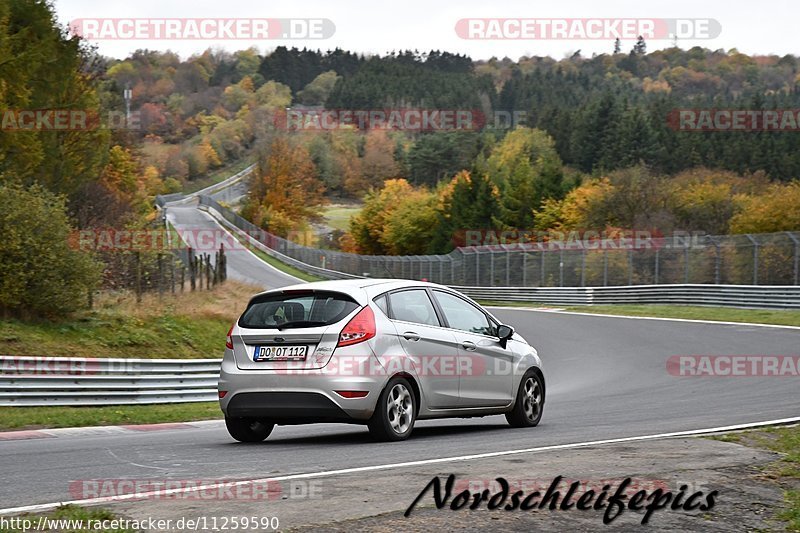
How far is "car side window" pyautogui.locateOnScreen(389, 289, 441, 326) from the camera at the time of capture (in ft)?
36.8

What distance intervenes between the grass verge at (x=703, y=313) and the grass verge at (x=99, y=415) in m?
23.8

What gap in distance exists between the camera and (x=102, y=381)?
17297 mm

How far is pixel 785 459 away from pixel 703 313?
33.4m

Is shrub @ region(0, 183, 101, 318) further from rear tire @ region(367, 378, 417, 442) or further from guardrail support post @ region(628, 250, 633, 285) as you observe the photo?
guardrail support post @ region(628, 250, 633, 285)

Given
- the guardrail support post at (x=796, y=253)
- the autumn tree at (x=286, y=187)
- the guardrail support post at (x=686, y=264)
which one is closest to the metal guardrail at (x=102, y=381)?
the guardrail support post at (x=796, y=253)

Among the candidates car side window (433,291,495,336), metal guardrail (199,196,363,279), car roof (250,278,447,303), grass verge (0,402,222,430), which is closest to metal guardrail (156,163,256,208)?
metal guardrail (199,196,363,279)

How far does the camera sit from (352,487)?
734 cm

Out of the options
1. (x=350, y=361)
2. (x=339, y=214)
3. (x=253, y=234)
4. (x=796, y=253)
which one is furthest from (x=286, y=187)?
(x=350, y=361)

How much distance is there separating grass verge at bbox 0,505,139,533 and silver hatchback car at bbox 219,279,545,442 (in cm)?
418

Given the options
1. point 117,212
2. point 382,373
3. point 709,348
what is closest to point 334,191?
point 117,212

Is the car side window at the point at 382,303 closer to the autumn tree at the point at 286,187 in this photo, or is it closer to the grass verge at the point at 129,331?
the grass verge at the point at 129,331

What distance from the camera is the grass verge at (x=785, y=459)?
21.6 feet

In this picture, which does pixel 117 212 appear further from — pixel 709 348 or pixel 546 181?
pixel 546 181

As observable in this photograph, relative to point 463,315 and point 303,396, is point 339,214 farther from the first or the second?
point 303,396
